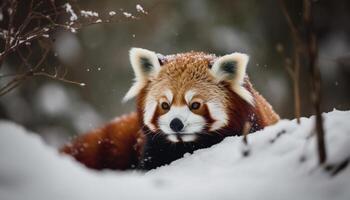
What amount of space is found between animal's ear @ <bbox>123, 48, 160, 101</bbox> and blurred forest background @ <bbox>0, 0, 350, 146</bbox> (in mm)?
6222

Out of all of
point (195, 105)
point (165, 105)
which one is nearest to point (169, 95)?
point (165, 105)

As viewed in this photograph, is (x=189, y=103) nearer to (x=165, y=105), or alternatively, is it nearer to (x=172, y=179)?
(x=165, y=105)

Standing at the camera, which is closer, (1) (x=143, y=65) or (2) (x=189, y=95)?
(2) (x=189, y=95)

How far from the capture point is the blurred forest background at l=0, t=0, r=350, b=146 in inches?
433

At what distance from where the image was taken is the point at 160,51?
37.5 ft

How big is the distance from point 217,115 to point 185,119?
309 mm

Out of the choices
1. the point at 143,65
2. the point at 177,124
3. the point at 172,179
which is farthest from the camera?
the point at 143,65

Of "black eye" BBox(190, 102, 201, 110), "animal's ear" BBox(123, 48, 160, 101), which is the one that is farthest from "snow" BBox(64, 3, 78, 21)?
"black eye" BBox(190, 102, 201, 110)

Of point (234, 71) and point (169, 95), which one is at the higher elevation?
point (234, 71)

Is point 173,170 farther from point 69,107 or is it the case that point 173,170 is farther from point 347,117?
point 69,107

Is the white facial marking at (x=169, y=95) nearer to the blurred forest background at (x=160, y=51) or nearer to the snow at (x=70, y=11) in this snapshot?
the snow at (x=70, y=11)

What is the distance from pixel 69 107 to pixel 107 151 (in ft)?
21.1

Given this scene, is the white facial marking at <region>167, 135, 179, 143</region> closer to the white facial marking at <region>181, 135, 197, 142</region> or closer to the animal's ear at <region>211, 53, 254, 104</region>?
the white facial marking at <region>181, 135, 197, 142</region>

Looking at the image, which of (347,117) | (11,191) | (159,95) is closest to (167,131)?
(159,95)
